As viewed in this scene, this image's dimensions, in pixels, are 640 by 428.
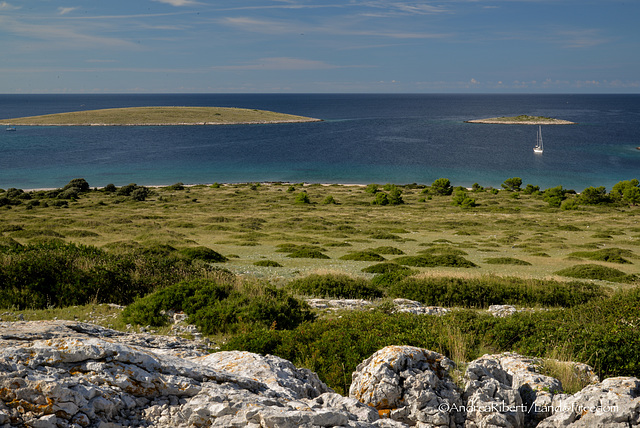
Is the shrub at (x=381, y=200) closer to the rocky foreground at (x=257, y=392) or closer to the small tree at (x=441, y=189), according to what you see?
the small tree at (x=441, y=189)

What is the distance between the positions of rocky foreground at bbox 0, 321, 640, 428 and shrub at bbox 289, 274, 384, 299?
11.0 metres

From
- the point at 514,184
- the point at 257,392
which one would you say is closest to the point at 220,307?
the point at 257,392

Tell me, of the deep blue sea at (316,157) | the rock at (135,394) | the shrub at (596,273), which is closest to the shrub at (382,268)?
the shrub at (596,273)

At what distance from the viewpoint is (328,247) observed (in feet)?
116

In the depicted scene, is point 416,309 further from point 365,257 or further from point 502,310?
point 365,257

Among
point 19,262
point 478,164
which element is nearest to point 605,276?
point 19,262

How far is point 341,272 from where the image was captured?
71.0 feet

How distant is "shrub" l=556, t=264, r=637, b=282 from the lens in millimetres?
24734

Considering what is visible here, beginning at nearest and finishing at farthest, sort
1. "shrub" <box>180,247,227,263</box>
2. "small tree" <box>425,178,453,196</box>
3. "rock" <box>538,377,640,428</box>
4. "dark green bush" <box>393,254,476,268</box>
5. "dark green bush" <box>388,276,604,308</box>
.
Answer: "rock" <box>538,377,640,428</box> < "dark green bush" <box>388,276,604,308</box> < "shrub" <box>180,247,227,263</box> < "dark green bush" <box>393,254,476,268</box> < "small tree" <box>425,178,453,196</box>

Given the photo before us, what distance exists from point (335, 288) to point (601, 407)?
1326 cm

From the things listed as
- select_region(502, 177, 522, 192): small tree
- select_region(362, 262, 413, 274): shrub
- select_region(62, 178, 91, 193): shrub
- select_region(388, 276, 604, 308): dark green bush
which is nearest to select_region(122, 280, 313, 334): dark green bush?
select_region(388, 276, 604, 308): dark green bush

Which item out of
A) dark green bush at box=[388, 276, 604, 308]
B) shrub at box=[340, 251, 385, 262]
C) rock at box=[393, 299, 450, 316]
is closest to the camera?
rock at box=[393, 299, 450, 316]

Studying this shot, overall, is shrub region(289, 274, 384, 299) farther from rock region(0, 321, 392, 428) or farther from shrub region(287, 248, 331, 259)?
rock region(0, 321, 392, 428)

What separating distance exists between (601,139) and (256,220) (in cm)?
16931
